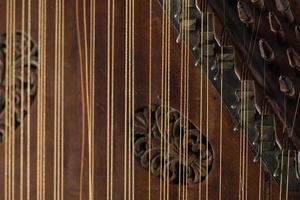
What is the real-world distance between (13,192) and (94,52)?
1.10ft

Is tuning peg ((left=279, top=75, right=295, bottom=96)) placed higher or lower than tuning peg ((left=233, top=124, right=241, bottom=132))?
higher

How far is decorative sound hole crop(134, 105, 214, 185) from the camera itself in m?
1.10

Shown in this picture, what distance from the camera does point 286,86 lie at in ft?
3.33

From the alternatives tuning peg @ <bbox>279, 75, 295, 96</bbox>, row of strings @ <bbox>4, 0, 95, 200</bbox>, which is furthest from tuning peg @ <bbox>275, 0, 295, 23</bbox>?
row of strings @ <bbox>4, 0, 95, 200</bbox>

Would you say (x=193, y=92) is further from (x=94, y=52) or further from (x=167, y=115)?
(x=94, y=52)

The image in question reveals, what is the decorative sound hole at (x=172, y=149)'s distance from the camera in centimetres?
110

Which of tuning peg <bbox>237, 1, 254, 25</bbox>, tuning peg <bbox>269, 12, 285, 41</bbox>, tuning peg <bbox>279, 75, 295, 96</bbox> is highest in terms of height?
→ tuning peg <bbox>237, 1, 254, 25</bbox>

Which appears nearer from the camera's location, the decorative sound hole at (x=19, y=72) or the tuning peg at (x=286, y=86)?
the tuning peg at (x=286, y=86)

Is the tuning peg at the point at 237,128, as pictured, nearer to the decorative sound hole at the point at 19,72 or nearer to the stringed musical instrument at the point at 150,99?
the stringed musical instrument at the point at 150,99

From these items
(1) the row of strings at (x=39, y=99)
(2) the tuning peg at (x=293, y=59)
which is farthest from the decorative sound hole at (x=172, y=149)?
(2) the tuning peg at (x=293, y=59)

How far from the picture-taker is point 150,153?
1.12 metres

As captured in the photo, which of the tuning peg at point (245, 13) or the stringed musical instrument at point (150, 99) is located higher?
the tuning peg at point (245, 13)

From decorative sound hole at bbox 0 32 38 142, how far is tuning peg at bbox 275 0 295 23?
50 centimetres

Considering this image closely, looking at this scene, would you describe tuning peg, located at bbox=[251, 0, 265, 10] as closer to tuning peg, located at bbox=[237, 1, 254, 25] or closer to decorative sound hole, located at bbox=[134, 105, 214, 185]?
tuning peg, located at bbox=[237, 1, 254, 25]
